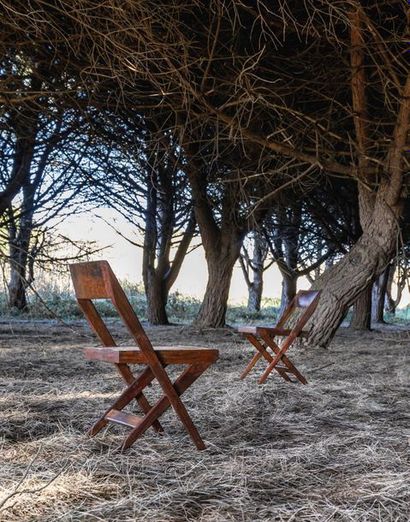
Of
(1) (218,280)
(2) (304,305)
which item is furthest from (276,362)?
(1) (218,280)

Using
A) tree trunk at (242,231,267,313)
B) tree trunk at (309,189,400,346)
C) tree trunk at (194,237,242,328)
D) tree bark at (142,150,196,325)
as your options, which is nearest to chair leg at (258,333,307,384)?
tree trunk at (309,189,400,346)

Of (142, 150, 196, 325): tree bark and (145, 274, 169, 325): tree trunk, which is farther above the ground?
(142, 150, 196, 325): tree bark

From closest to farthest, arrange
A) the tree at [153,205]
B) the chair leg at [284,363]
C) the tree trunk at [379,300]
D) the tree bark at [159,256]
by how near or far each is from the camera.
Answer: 1. the chair leg at [284,363]
2. the tree at [153,205]
3. the tree bark at [159,256]
4. the tree trunk at [379,300]

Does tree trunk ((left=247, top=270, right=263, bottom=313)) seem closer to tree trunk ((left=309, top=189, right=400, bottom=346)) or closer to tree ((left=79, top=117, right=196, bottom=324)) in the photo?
tree ((left=79, top=117, right=196, bottom=324))

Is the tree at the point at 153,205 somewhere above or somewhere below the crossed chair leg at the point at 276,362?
above

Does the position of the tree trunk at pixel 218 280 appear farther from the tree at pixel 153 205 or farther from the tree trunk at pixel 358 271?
the tree trunk at pixel 358 271

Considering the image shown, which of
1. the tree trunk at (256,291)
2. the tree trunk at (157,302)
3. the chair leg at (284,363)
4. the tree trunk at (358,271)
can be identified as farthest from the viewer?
the tree trunk at (256,291)

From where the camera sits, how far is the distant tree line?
575 cm

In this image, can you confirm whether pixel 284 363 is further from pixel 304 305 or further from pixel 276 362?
pixel 304 305

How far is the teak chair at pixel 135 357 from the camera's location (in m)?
3.03

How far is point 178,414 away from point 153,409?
0.14 metres

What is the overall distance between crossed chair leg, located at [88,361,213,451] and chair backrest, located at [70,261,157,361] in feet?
0.77

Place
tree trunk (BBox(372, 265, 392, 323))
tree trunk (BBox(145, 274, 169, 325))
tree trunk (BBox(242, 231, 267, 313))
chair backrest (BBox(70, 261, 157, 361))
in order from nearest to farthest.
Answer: chair backrest (BBox(70, 261, 157, 361))
tree trunk (BBox(145, 274, 169, 325))
tree trunk (BBox(372, 265, 392, 323))
tree trunk (BBox(242, 231, 267, 313))

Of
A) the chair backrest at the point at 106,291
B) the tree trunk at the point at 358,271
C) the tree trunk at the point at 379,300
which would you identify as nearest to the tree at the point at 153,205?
the tree trunk at the point at 358,271
